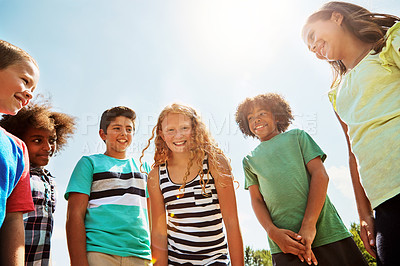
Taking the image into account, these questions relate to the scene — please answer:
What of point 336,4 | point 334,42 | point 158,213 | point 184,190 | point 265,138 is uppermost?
point 336,4

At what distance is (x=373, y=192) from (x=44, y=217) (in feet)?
11.2

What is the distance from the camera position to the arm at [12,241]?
1885 mm

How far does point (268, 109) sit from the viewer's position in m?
3.93

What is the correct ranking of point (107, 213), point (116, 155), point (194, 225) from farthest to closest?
1. point (116, 155)
2. point (107, 213)
3. point (194, 225)

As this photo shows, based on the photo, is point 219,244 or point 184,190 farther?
point 184,190

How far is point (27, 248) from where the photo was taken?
325 centimetres

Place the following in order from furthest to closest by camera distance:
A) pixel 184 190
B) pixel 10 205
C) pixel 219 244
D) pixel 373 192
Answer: pixel 184 190, pixel 219 244, pixel 10 205, pixel 373 192

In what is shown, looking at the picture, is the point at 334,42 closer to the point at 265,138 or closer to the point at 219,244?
the point at 265,138

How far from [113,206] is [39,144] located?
1467mm

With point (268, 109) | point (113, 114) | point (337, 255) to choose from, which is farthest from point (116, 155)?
point (337, 255)

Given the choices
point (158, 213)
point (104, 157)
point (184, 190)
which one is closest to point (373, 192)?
point (184, 190)

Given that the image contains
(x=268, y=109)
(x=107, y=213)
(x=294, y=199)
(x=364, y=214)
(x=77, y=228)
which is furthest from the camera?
(x=268, y=109)

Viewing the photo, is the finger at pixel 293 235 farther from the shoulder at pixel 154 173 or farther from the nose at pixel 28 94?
the nose at pixel 28 94

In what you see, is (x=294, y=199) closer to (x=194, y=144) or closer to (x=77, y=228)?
(x=194, y=144)
